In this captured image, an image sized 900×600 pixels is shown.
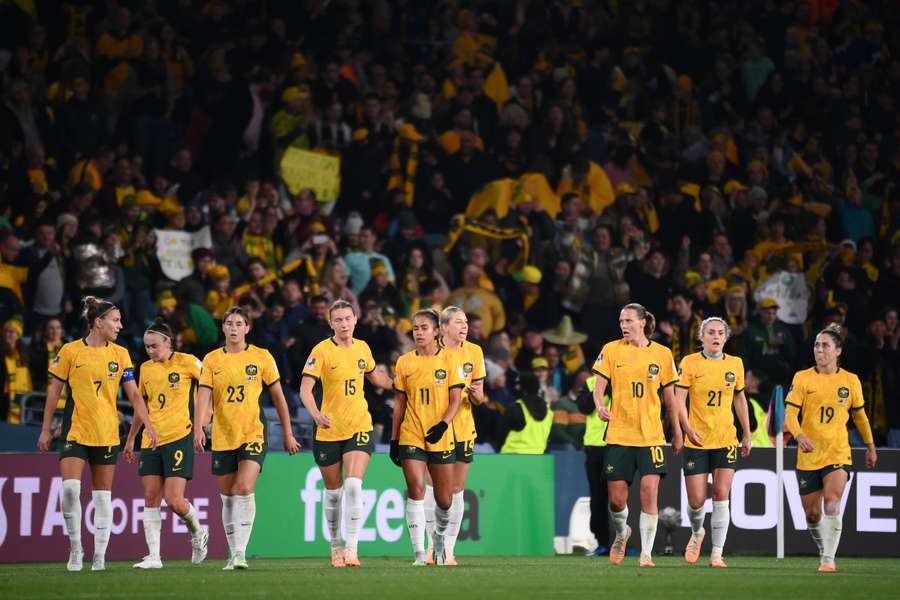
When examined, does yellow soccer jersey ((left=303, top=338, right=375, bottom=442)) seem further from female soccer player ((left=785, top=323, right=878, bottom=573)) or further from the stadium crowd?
the stadium crowd

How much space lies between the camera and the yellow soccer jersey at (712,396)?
48.5 ft

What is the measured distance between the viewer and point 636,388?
14.2 m

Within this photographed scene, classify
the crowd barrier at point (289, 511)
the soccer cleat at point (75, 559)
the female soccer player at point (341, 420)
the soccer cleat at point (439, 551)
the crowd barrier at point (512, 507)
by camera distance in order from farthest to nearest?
the crowd barrier at point (512, 507), the crowd barrier at point (289, 511), the soccer cleat at point (439, 551), the female soccer player at point (341, 420), the soccer cleat at point (75, 559)

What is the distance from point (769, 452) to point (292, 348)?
583 cm

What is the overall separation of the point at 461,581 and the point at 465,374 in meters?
2.49

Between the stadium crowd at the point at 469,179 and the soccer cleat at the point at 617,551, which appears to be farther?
the stadium crowd at the point at 469,179

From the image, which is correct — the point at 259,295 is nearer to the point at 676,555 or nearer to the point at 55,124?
the point at 55,124

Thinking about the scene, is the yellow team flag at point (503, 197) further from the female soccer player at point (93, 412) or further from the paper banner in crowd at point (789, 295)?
the female soccer player at point (93, 412)

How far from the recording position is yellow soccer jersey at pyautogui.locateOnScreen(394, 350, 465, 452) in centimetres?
1408

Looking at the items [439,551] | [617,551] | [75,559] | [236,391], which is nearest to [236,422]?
[236,391]

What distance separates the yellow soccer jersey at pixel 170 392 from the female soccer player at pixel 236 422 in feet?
1.31

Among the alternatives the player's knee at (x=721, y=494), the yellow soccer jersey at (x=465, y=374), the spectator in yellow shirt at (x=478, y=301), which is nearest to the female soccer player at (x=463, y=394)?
the yellow soccer jersey at (x=465, y=374)

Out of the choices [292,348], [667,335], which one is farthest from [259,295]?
[667,335]

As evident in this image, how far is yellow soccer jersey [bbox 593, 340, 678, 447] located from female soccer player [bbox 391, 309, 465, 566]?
143 cm
